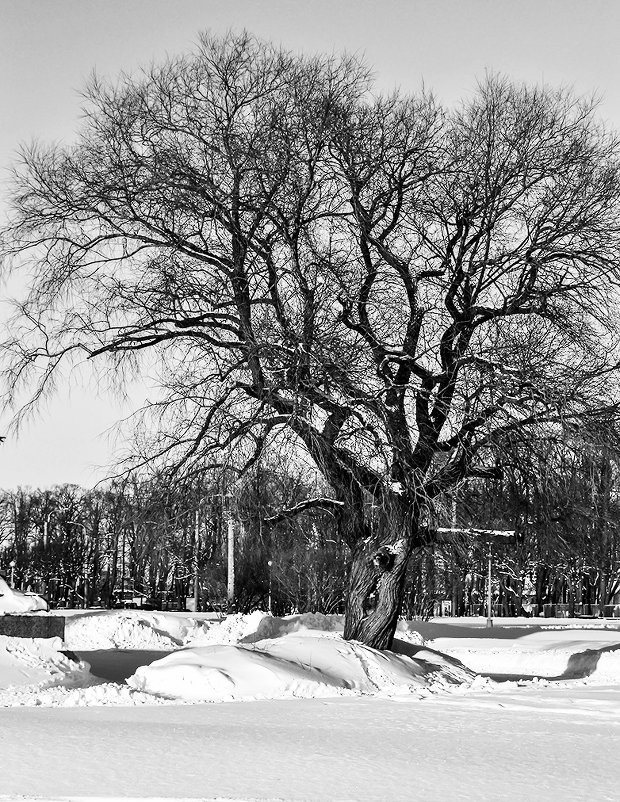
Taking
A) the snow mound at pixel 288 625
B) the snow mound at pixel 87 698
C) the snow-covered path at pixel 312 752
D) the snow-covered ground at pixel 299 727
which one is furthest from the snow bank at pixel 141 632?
the snow-covered path at pixel 312 752

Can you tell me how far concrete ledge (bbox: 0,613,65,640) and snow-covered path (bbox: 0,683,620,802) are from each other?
3.89 metres

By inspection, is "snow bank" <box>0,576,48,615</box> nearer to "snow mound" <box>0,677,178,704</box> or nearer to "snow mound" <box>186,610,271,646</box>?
"snow mound" <box>0,677,178,704</box>

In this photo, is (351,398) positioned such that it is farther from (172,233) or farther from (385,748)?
(385,748)

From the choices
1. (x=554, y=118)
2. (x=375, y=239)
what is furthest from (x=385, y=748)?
(x=554, y=118)

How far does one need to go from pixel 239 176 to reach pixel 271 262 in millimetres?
1459

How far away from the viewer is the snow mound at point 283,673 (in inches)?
565

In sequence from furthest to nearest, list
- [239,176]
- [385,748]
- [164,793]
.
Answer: [239,176]
[385,748]
[164,793]

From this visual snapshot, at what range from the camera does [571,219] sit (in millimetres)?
18891

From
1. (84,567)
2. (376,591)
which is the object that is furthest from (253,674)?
(84,567)

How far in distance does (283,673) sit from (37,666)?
3470 millimetres

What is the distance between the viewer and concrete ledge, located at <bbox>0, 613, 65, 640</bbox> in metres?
16.1

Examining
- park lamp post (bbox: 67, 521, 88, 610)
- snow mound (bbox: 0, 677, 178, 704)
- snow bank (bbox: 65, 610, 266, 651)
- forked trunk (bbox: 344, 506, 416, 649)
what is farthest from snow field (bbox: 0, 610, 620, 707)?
park lamp post (bbox: 67, 521, 88, 610)

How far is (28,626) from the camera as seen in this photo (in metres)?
16.1

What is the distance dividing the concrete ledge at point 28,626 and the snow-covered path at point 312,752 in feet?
12.8
